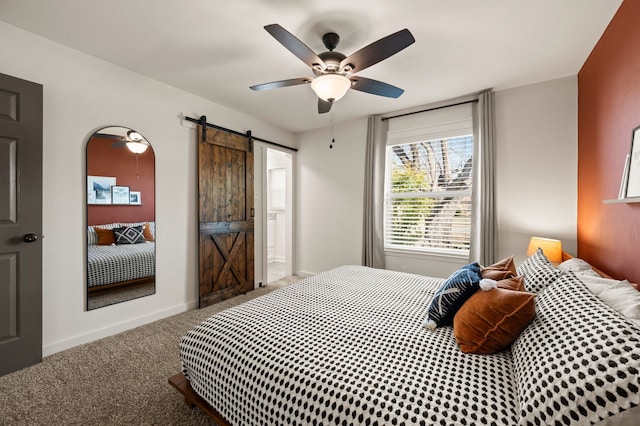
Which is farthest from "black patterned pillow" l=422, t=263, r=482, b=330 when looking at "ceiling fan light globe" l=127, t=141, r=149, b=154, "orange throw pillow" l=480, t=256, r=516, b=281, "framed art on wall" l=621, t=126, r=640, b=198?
"ceiling fan light globe" l=127, t=141, r=149, b=154

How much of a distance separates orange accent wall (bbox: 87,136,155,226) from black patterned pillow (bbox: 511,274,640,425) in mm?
3295

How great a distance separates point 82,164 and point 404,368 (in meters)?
3.04

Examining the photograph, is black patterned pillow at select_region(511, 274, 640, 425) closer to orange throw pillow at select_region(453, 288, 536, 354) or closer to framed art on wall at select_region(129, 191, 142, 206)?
orange throw pillow at select_region(453, 288, 536, 354)

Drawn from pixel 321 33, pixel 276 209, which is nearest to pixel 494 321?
pixel 321 33

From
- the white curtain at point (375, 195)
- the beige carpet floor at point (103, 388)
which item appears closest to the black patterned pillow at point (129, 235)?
the beige carpet floor at point (103, 388)

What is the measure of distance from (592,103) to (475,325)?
2479 millimetres

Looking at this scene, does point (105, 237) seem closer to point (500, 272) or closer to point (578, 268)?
point (500, 272)

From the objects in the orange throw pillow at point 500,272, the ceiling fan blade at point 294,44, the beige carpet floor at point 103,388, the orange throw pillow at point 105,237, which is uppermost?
the ceiling fan blade at point 294,44

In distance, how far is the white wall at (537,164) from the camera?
2840mm

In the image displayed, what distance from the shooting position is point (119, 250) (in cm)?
280

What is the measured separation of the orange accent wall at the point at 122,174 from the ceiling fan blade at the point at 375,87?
2.27 metres

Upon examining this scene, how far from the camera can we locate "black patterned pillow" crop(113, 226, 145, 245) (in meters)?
2.79

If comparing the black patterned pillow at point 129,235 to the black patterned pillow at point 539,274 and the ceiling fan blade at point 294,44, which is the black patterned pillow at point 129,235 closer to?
the ceiling fan blade at point 294,44

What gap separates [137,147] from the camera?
2889 millimetres
